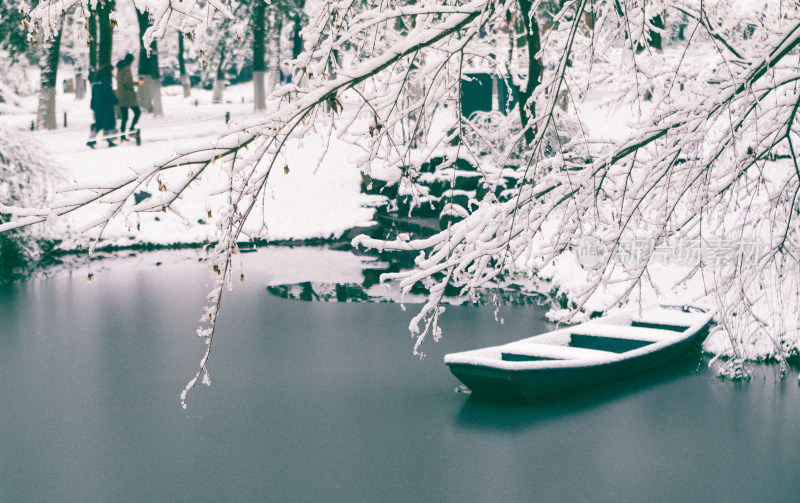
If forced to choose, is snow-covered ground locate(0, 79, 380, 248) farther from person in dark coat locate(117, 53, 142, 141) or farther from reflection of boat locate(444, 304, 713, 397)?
reflection of boat locate(444, 304, 713, 397)

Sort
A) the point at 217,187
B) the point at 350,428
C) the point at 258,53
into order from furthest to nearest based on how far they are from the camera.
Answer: the point at 258,53, the point at 217,187, the point at 350,428

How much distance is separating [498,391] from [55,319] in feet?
25.5

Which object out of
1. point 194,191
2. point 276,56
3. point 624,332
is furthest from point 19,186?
point 276,56

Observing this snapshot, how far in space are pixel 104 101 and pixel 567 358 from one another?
16.2 meters

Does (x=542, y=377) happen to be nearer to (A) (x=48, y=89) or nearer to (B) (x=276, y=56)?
(A) (x=48, y=89)

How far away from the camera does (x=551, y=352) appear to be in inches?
364

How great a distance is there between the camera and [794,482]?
7.98 m

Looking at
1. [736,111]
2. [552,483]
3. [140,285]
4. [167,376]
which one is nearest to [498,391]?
[552,483]

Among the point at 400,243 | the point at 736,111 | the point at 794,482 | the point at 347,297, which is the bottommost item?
the point at 794,482

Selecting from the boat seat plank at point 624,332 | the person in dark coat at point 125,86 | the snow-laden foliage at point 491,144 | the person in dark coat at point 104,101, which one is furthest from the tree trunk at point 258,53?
the snow-laden foliage at point 491,144

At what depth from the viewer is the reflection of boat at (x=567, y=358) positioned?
29.1 ft

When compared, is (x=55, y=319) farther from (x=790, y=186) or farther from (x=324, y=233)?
(x=790, y=186)

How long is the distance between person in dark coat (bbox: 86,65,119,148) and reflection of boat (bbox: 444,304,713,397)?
15.0m

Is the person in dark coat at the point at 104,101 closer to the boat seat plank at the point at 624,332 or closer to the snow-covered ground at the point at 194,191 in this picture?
the snow-covered ground at the point at 194,191
